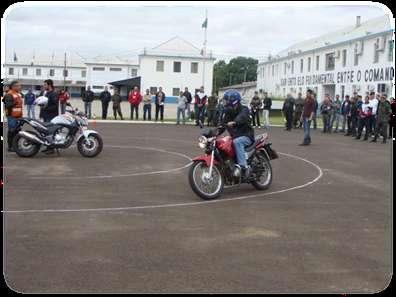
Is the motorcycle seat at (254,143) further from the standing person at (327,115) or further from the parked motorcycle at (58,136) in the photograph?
the standing person at (327,115)

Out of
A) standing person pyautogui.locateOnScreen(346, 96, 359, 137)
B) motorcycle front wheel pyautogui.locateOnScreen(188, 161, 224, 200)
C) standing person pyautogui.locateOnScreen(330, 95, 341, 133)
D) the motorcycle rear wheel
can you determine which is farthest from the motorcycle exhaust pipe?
standing person pyautogui.locateOnScreen(330, 95, 341, 133)

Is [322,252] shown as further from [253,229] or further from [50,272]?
[50,272]

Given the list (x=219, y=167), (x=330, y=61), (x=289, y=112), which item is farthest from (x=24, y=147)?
(x=330, y=61)

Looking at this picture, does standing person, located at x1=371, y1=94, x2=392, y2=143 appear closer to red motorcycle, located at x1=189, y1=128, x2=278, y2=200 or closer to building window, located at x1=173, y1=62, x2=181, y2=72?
red motorcycle, located at x1=189, y1=128, x2=278, y2=200

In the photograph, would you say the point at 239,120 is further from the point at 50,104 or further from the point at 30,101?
the point at 30,101

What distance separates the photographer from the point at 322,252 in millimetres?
6215

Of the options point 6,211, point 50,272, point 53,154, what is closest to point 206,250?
point 50,272

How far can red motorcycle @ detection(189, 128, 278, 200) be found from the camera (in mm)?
9289

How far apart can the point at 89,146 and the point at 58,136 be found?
76 centimetres

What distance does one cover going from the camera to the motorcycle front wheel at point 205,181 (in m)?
9.16

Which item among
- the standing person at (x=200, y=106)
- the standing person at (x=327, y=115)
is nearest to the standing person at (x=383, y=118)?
the standing person at (x=327, y=115)

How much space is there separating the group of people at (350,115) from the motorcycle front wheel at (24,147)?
332 inches

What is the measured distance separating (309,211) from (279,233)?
1466mm

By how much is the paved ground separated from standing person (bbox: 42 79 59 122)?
119 inches
